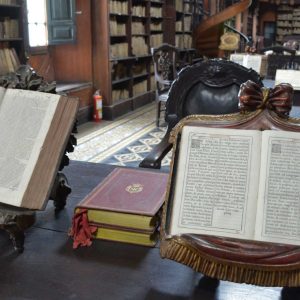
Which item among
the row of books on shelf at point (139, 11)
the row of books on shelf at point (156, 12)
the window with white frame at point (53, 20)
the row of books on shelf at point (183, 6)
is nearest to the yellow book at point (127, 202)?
the window with white frame at point (53, 20)

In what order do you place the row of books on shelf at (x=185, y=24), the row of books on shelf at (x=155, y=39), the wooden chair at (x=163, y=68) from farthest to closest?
the row of books on shelf at (x=185, y=24) → the row of books on shelf at (x=155, y=39) → the wooden chair at (x=163, y=68)

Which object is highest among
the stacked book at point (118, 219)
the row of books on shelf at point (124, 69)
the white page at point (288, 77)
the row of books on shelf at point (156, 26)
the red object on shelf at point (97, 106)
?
the row of books on shelf at point (156, 26)

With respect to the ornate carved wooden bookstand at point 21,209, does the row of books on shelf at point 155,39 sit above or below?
above

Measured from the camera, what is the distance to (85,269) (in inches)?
38.1

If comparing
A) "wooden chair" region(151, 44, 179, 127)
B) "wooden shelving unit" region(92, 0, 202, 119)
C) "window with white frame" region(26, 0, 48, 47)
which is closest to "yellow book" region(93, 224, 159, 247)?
"wooden chair" region(151, 44, 179, 127)

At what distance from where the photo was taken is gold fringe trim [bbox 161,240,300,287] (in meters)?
0.80

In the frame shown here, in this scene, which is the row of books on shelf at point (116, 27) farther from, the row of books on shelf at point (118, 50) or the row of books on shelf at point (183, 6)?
the row of books on shelf at point (183, 6)

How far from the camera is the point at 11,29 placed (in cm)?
471

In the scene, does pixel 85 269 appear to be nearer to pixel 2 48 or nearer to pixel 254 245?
pixel 254 245

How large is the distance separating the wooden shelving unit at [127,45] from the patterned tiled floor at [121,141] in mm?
455

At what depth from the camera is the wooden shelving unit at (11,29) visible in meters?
4.58

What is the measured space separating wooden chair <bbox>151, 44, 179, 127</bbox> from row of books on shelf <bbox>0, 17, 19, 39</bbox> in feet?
5.41

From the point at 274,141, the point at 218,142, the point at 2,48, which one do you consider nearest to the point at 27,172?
the point at 218,142

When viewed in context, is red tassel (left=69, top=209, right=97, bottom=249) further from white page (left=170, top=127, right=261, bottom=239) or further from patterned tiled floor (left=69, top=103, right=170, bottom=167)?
patterned tiled floor (left=69, top=103, right=170, bottom=167)
